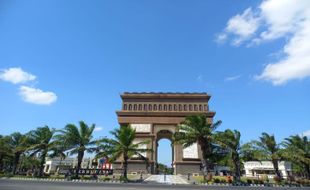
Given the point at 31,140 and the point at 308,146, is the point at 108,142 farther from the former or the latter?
the point at 308,146

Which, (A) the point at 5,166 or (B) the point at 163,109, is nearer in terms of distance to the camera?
(B) the point at 163,109

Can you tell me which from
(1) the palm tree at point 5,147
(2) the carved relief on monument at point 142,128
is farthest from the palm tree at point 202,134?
(1) the palm tree at point 5,147

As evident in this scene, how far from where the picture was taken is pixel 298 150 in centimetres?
3750

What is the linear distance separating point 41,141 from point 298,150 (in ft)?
129

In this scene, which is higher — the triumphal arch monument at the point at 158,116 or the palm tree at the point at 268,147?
the triumphal arch monument at the point at 158,116

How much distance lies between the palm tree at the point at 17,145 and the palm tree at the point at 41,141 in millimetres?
1643

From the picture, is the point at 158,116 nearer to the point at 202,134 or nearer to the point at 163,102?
the point at 163,102

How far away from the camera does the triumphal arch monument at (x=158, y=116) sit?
5972 centimetres

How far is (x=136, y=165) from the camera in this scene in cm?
5938

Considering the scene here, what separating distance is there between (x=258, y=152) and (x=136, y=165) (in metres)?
30.2

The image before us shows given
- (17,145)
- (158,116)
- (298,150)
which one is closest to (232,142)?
(298,150)

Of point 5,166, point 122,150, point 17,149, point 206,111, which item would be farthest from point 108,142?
point 5,166

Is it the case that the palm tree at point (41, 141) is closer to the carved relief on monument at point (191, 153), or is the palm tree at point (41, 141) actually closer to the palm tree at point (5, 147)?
the palm tree at point (5, 147)

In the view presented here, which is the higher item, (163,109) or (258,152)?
(163,109)
